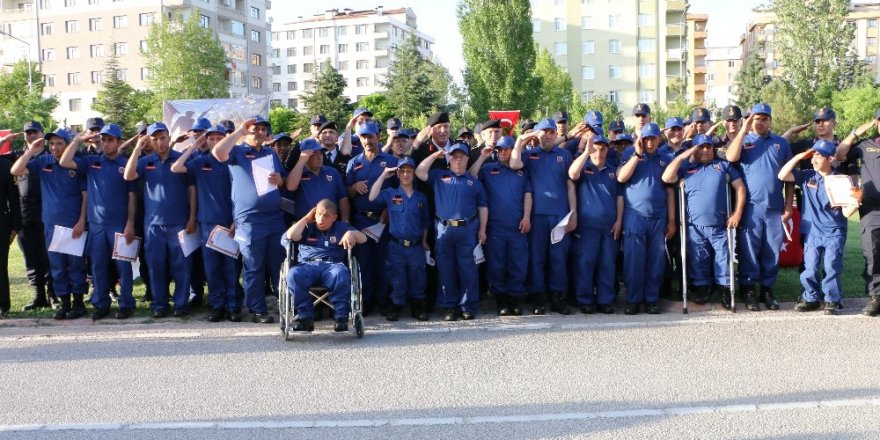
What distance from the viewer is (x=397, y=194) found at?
8594 mm

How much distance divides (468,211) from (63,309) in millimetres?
4566

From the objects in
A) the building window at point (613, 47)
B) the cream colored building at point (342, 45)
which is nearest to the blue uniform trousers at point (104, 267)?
the building window at point (613, 47)

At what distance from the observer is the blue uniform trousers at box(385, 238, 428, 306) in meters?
8.59

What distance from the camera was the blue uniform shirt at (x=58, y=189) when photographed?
29.3ft

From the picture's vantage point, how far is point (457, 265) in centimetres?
872

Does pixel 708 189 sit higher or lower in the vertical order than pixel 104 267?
higher

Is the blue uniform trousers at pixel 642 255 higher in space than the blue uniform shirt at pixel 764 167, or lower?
lower

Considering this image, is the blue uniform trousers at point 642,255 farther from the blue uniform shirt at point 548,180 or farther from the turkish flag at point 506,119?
the turkish flag at point 506,119

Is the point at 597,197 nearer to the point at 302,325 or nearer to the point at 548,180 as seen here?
the point at 548,180

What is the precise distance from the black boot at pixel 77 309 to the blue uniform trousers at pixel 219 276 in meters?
1.51

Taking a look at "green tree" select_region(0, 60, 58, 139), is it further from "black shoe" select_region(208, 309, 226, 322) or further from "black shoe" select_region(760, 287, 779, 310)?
"black shoe" select_region(760, 287, 779, 310)

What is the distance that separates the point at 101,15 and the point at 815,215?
72.4m

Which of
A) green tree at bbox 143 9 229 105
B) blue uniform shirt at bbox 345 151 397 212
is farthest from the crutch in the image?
green tree at bbox 143 9 229 105

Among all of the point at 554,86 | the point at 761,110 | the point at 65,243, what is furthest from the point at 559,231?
the point at 554,86
